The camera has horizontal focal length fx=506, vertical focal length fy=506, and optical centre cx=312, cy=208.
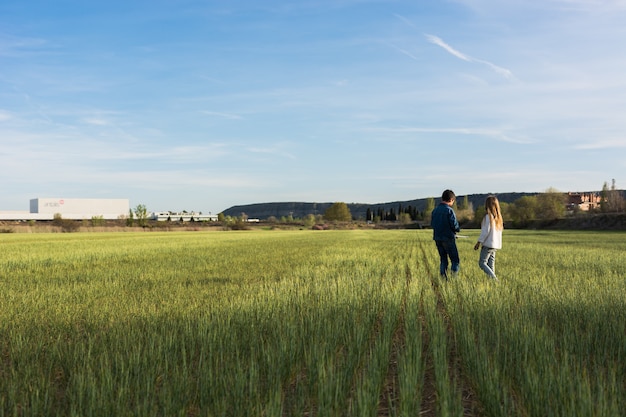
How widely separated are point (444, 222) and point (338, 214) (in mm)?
171676

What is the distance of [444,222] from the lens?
10.8m

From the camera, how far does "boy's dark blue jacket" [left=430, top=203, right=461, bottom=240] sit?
1068 cm

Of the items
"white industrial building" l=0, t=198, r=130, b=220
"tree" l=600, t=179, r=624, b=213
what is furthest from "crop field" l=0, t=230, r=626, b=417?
"white industrial building" l=0, t=198, r=130, b=220

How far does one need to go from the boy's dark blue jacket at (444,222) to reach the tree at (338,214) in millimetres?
170759

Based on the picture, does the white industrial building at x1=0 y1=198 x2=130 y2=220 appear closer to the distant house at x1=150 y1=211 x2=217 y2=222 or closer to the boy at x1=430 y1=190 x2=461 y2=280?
the distant house at x1=150 y1=211 x2=217 y2=222

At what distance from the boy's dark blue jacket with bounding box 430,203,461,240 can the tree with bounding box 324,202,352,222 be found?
170759 mm

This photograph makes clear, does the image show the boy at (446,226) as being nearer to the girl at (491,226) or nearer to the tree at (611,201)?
the girl at (491,226)

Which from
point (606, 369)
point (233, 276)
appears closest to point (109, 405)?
point (606, 369)

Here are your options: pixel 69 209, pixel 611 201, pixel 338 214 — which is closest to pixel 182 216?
pixel 69 209

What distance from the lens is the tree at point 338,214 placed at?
18212 cm

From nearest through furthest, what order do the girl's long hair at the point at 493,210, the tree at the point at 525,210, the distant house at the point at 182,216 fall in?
the girl's long hair at the point at 493,210 < the tree at the point at 525,210 < the distant house at the point at 182,216

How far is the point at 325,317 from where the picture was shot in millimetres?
6855

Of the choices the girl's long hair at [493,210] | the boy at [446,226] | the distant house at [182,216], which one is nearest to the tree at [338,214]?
the distant house at [182,216]

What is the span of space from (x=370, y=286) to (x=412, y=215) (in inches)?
6997
